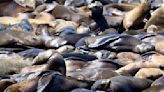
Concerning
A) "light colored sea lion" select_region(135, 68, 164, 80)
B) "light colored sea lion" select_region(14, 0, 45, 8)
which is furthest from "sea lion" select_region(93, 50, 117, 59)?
"light colored sea lion" select_region(14, 0, 45, 8)

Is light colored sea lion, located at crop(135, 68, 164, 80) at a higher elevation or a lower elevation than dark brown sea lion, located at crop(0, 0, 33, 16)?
higher

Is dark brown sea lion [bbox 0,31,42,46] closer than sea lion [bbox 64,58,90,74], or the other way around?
sea lion [bbox 64,58,90,74]

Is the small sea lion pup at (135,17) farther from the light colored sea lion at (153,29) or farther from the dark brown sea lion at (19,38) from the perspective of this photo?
the dark brown sea lion at (19,38)

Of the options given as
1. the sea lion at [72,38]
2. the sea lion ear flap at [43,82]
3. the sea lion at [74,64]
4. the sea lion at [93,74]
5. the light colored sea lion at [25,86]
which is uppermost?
the sea lion ear flap at [43,82]

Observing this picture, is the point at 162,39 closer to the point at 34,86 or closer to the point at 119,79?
the point at 119,79

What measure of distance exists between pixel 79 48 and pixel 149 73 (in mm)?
2567

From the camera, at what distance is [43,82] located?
5766 millimetres

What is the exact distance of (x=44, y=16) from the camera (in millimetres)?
12438

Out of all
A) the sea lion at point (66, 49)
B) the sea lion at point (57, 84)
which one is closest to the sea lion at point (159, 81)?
the sea lion at point (57, 84)

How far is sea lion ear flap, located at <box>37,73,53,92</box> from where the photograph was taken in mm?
5675

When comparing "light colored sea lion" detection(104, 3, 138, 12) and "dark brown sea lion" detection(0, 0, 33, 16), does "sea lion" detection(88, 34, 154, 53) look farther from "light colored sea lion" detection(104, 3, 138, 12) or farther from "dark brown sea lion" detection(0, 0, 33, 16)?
"light colored sea lion" detection(104, 3, 138, 12)

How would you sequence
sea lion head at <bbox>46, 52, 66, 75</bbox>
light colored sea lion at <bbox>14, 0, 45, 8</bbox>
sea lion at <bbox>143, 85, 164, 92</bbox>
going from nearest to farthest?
sea lion at <bbox>143, 85, 164, 92</bbox> < sea lion head at <bbox>46, 52, 66, 75</bbox> < light colored sea lion at <bbox>14, 0, 45, 8</bbox>

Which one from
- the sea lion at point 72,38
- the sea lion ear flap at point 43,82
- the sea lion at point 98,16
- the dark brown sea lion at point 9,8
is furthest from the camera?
the dark brown sea lion at point 9,8

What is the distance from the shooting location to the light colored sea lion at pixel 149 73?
682 centimetres
